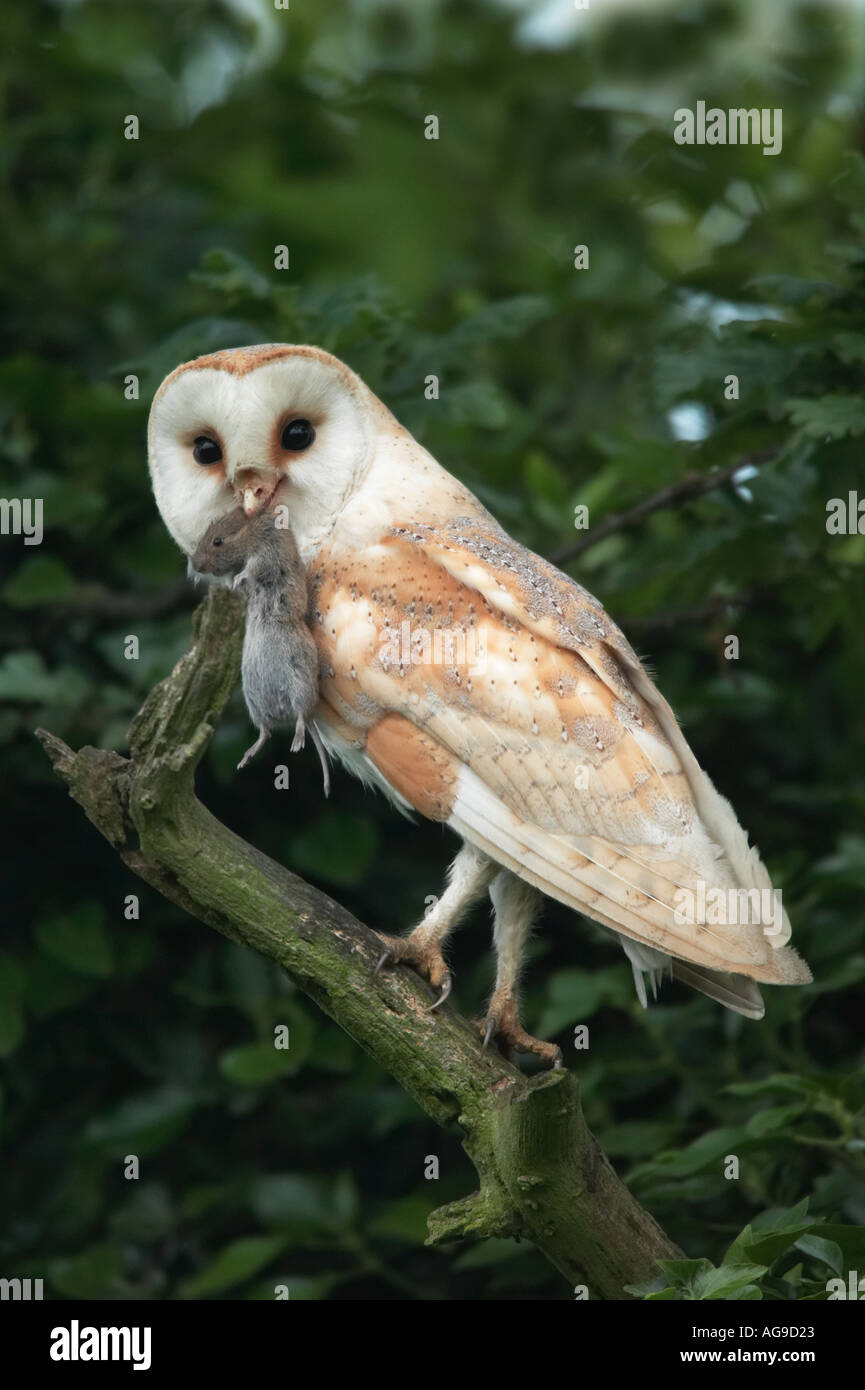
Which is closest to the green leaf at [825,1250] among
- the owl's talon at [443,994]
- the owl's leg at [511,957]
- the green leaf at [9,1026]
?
the owl's leg at [511,957]

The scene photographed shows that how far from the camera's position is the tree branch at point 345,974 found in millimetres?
2891

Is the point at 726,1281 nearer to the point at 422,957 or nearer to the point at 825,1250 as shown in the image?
the point at 825,1250

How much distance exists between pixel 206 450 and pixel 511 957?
4.02 feet

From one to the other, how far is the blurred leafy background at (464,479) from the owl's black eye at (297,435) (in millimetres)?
704

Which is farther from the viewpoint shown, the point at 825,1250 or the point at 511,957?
the point at 511,957

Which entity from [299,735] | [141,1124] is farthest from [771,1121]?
[141,1124]

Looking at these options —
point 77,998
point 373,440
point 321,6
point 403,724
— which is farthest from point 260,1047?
point 321,6

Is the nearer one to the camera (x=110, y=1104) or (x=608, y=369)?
(x=110, y=1104)

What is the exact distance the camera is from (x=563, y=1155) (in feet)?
9.29

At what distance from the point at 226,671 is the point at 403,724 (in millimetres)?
382

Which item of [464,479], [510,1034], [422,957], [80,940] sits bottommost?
[510,1034]

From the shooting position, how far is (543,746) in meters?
3.08

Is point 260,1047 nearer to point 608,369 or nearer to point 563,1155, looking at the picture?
point 563,1155
